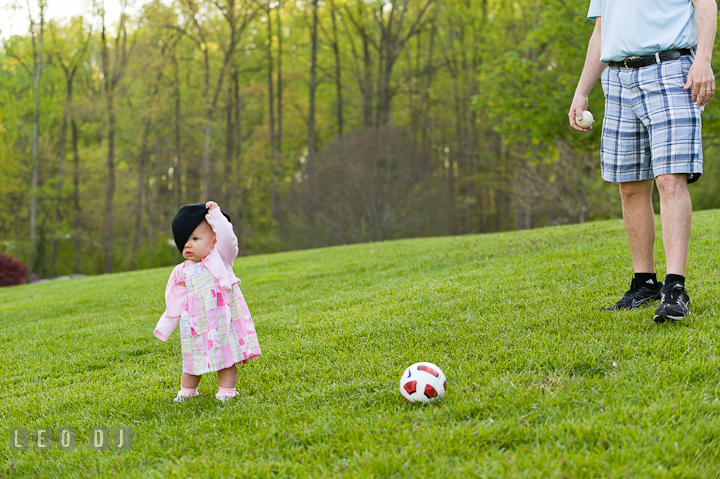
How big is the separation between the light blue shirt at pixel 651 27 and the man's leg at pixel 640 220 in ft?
2.78

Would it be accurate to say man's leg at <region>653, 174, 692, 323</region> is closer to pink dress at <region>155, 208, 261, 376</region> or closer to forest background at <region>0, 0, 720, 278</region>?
pink dress at <region>155, 208, 261, 376</region>

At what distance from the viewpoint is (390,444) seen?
2.21 metres

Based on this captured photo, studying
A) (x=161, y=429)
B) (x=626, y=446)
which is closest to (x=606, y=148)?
(x=626, y=446)

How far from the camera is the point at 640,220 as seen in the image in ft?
12.2

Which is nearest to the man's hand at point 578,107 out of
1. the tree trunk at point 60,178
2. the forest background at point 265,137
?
the forest background at point 265,137

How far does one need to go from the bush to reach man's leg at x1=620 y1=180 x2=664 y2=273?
18740 millimetres

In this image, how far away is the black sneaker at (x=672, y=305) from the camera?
3.13 meters

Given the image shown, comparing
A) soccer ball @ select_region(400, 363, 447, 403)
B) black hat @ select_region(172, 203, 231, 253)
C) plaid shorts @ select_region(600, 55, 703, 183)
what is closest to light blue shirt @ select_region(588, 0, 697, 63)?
plaid shorts @ select_region(600, 55, 703, 183)

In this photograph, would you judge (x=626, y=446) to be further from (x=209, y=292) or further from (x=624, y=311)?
(x=209, y=292)

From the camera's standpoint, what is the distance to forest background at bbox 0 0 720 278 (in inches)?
861

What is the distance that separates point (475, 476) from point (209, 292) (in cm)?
172

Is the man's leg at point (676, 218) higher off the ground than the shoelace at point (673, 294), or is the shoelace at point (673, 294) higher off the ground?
the man's leg at point (676, 218)

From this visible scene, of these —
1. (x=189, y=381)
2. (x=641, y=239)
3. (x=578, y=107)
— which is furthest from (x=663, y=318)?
(x=189, y=381)

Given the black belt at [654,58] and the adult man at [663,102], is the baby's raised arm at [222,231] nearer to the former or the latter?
the adult man at [663,102]
